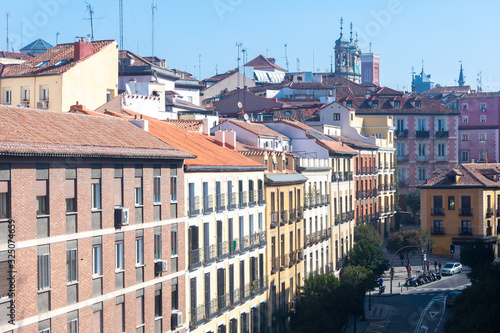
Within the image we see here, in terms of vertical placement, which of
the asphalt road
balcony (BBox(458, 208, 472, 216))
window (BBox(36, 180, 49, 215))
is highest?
window (BBox(36, 180, 49, 215))

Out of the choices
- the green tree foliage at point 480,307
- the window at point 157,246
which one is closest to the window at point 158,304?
the window at point 157,246

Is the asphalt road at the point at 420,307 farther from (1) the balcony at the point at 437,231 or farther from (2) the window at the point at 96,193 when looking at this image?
(2) the window at the point at 96,193

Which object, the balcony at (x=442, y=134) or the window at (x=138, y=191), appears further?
the balcony at (x=442, y=134)

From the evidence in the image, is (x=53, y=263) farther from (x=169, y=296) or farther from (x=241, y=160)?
(x=241, y=160)

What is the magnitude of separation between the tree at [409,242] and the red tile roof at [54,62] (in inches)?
1408

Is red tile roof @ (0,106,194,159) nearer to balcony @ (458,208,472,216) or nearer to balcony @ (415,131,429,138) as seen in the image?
balcony @ (458,208,472,216)

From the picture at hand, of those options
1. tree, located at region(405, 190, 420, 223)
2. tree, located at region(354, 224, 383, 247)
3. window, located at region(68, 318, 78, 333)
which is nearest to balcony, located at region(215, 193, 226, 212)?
window, located at region(68, 318, 78, 333)

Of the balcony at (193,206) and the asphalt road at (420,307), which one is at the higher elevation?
the balcony at (193,206)

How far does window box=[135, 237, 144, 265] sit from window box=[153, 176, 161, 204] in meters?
2.34

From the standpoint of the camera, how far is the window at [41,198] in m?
34.8

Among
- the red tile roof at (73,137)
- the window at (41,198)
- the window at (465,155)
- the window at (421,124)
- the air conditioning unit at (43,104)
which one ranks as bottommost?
the window at (41,198)

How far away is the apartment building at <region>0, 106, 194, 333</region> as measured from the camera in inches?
1319

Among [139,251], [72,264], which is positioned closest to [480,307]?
[139,251]

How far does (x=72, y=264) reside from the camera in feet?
121
